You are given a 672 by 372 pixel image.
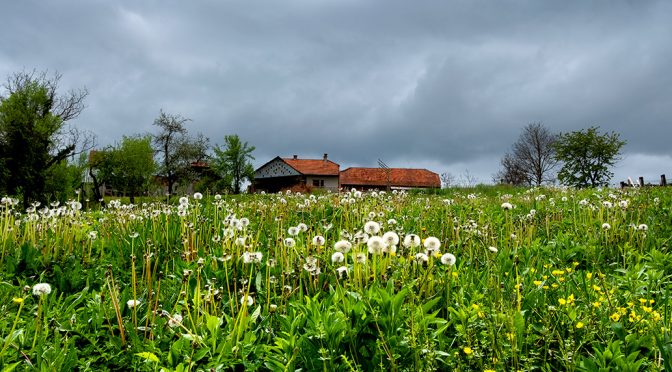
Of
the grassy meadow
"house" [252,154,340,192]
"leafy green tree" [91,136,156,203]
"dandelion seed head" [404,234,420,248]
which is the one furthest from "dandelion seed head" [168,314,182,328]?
"house" [252,154,340,192]

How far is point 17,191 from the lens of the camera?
27.4 m

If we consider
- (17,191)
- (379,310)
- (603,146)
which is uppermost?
(603,146)

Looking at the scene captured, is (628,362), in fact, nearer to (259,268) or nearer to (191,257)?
(259,268)

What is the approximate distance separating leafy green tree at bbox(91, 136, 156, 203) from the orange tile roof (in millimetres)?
30157

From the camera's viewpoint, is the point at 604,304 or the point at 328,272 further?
the point at 328,272

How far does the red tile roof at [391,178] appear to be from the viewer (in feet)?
262

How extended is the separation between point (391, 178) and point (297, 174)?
656 inches

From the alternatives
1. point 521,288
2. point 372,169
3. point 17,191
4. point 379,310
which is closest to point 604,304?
point 521,288

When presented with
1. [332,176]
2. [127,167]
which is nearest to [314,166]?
[332,176]

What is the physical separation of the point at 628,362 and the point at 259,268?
9.92ft

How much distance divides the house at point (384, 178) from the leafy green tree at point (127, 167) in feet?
108

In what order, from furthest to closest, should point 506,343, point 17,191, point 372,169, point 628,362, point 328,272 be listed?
point 372,169 → point 17,191 → point 328,272 → point 506,343 → point 628,362

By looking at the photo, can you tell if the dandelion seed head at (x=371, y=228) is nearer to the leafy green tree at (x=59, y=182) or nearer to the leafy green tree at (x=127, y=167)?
the leafy green tree at (x=59, y=182)

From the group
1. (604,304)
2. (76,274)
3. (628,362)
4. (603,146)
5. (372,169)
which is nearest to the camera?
(628,362)
